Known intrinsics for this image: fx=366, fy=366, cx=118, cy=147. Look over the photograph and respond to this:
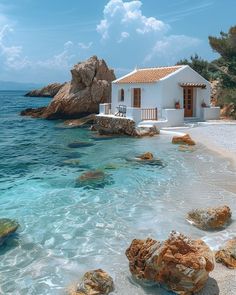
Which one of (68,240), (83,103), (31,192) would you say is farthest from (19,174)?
(83,103)

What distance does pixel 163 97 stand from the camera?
91.7ft

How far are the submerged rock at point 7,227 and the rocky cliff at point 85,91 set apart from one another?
3067cm

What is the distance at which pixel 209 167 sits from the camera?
16.2 meters

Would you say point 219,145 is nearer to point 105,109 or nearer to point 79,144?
point 79,144

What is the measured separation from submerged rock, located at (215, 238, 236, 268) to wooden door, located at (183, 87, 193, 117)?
890 inches

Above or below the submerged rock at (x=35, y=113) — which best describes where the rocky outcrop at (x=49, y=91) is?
above

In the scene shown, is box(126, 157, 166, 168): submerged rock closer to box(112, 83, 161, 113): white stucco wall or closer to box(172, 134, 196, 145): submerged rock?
box(172, 134, 196, 145): submerged rock

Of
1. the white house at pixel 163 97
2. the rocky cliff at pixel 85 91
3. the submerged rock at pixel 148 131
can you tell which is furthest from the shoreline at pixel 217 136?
the rocky cliff at pixel 85 91

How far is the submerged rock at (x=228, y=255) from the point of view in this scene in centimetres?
738

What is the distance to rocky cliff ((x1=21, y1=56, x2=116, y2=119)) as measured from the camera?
133 feet

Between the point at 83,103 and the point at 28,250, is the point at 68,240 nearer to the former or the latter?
the point at 28,250

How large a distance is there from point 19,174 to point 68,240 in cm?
818

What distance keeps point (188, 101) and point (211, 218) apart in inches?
832

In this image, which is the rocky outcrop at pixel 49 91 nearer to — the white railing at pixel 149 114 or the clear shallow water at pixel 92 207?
the white railing at pixel 149 114
